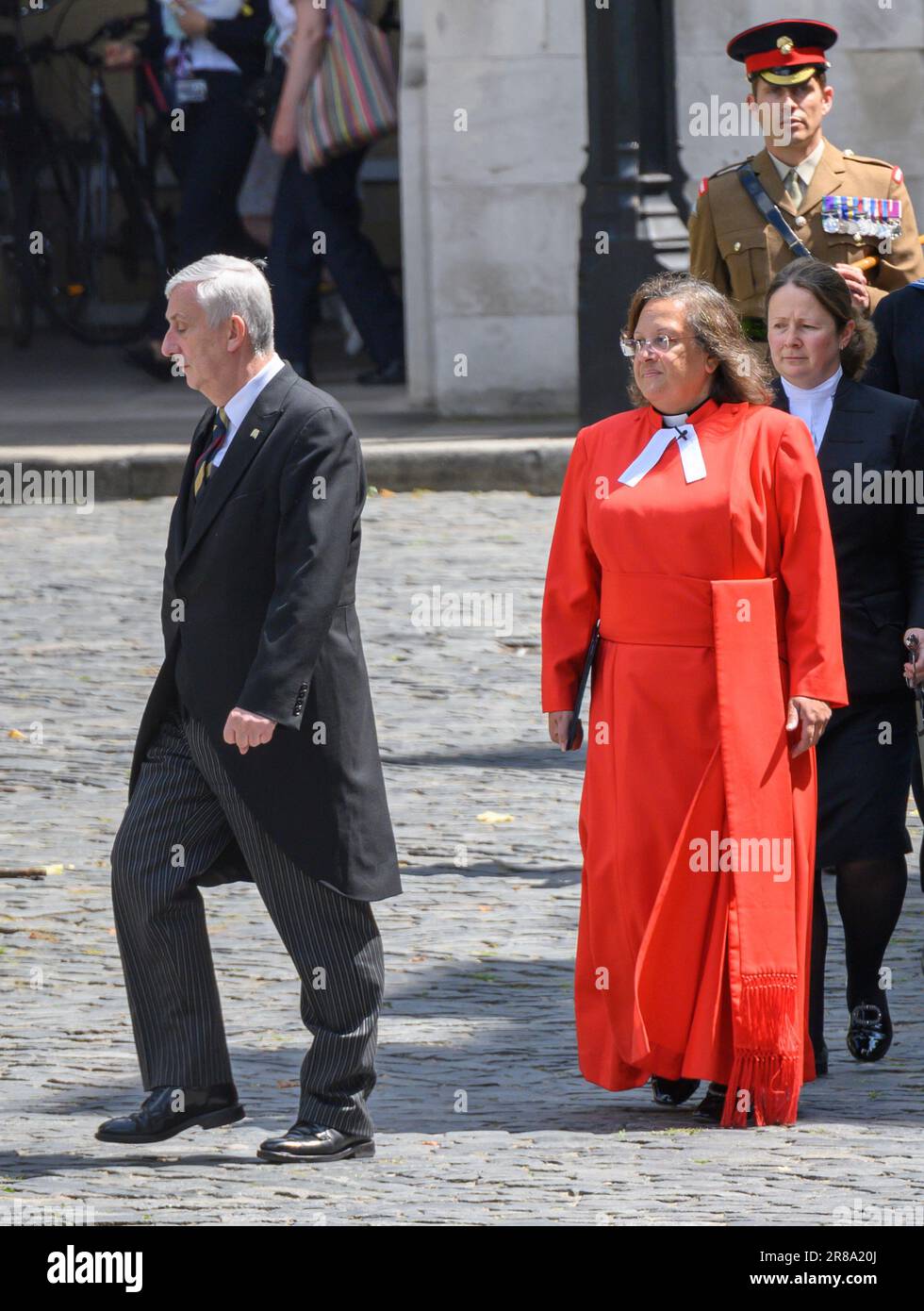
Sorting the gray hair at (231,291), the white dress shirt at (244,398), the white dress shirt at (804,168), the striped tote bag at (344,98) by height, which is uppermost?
A: the striped tote bag at (344,98)

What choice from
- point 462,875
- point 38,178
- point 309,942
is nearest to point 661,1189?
point 309,942

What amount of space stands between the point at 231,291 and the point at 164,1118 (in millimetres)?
1579

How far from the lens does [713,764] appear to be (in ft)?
17.9

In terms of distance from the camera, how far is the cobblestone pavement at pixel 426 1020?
4.90m

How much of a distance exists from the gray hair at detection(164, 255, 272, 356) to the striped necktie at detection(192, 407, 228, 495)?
0.16m

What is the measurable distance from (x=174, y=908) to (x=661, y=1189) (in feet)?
3.51

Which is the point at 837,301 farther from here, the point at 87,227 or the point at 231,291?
the point at 87,227

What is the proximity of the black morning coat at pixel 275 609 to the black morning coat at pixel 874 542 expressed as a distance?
3.93ft

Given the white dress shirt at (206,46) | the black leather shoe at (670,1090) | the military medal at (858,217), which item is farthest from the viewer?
the white dress shirt at (206,46)

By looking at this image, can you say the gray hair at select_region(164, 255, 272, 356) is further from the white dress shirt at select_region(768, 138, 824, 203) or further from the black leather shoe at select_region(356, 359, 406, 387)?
the black leather shoe at select_region(356, 359, 406, 387)

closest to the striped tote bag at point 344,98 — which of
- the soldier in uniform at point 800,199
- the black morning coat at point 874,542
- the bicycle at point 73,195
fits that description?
the bicycle at point 73,195

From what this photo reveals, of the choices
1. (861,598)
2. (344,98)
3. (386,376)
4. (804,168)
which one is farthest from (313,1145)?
(386,376)

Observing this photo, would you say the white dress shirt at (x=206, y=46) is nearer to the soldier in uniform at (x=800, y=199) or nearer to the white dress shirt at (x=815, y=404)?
the soldier in uniform at (x=800, y=199)
